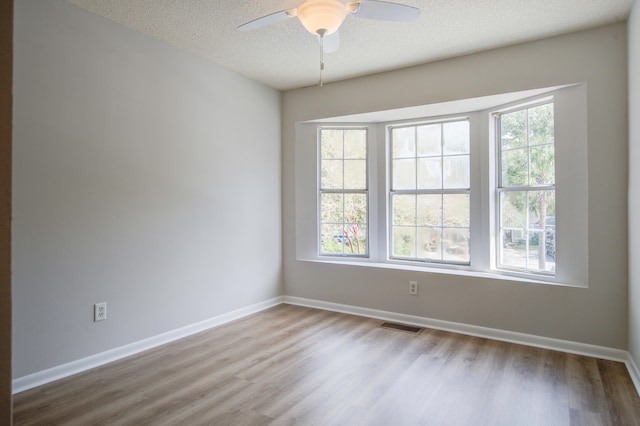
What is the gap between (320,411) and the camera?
217cm

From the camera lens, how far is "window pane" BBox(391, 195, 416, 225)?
165 inches

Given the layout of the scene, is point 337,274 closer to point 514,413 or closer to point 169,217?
point 169,217

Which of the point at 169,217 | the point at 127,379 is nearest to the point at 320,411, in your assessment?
the point at 127,379

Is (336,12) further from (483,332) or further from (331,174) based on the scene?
(483,332)

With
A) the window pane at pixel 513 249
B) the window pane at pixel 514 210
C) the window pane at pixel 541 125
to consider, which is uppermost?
the window pane at pixel 541 125

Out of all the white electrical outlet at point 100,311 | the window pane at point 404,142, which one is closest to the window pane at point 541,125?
the window pane at point 404,142

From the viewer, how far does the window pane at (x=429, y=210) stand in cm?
404

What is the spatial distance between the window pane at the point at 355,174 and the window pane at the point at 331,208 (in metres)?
0.19

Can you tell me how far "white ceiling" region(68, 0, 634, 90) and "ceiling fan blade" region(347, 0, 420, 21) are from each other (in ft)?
2.06

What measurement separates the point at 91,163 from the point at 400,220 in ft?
10.0

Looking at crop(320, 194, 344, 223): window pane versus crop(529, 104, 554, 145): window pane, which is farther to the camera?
crop(320, 194, 344, 223): window pane

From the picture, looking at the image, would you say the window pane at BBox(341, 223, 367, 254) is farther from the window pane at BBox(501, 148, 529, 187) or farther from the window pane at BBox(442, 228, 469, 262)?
the window pane at BBox(501, 148, 529, 187)

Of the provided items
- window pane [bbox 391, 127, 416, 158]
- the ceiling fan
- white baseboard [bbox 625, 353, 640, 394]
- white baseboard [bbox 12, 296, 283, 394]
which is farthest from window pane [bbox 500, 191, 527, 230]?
white baseboard [bbox 12, 296, 283, 394]
